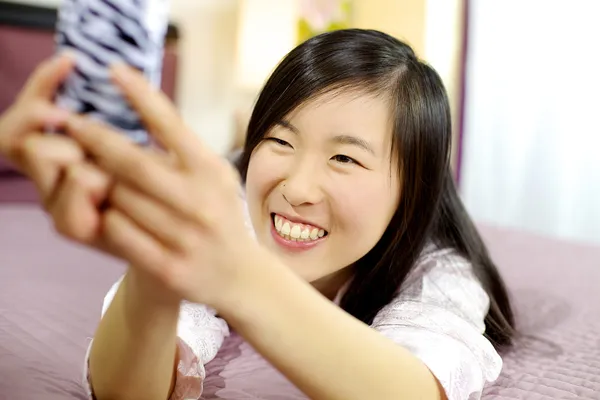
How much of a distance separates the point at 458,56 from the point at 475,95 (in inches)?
8.3

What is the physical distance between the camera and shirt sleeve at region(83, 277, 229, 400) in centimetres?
A: 70

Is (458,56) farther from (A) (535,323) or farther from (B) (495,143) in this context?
(A) (535,323)

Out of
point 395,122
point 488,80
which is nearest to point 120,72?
point 395,122

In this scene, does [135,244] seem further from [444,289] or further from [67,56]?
[444,289]

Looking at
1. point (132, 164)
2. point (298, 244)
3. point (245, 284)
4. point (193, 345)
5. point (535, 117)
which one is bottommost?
point (535, 117)

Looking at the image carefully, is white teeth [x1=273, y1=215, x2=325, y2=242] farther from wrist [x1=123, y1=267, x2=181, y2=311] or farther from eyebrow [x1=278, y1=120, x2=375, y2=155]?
wrist [x1=123, y1=267, x2=181, y2=311]

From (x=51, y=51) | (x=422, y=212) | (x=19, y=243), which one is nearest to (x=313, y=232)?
(x=422, y=212)

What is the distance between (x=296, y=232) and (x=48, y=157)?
1.44ft

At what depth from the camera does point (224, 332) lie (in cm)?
103

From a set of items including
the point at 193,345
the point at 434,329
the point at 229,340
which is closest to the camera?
the point at 434,329

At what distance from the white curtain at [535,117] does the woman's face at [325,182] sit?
85.4 inches

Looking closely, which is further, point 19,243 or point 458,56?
point 458,56

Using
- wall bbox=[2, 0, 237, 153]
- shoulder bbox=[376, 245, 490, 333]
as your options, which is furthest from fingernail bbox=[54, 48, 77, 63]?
wall bbox=[2, 0, 237, 153]

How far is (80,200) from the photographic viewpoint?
1.44 ft
